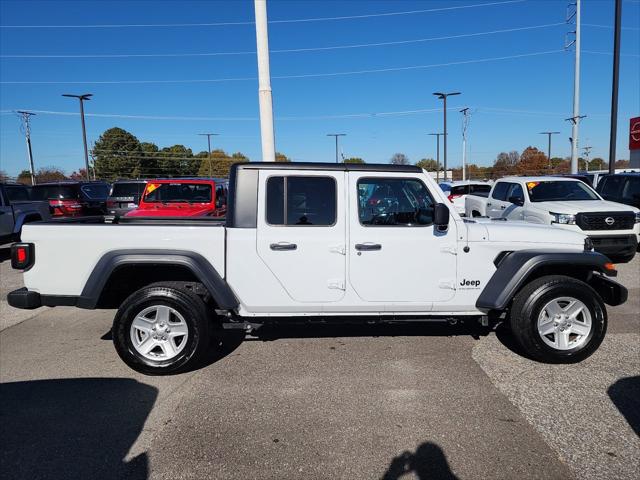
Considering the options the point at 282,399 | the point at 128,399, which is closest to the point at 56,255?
the point at 128,399

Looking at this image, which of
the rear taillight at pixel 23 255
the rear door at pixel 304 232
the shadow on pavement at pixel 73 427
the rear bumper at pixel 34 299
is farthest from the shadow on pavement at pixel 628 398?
the rear taillight at pixel 23 255

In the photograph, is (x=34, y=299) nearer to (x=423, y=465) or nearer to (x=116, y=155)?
(x=423, y=465)

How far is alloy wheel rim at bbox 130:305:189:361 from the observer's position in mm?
4023

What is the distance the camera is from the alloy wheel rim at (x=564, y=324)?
4.16 m

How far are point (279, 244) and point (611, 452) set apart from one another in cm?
290

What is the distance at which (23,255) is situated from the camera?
3938 millimetres

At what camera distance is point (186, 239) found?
3986 millimetres

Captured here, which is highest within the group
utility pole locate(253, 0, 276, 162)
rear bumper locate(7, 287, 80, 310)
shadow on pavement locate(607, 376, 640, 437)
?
utility pole locate(253, 0, 276, 162)

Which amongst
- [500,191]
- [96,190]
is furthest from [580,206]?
[96,190]

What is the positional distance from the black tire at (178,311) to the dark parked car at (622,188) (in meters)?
10.9

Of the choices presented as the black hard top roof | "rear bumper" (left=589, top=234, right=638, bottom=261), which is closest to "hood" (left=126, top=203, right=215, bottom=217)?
the black hard top roof

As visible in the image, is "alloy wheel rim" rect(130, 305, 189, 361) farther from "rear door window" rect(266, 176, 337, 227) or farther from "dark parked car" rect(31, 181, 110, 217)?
"dark parked car" rect(31, 181, 110, 217)

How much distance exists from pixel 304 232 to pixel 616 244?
7.43 meters

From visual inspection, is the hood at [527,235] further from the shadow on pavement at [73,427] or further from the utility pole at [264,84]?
the utility pole at [264,84]
